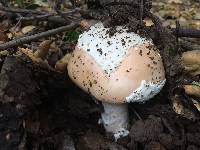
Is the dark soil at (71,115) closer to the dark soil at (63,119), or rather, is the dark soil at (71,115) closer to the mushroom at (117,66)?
the dark soil at (63,119)

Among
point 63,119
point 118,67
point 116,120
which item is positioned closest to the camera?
point 118,67

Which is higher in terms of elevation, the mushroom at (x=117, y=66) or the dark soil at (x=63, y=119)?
the mushroom at (x=117, y=66)

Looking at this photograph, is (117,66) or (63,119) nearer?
(117,66)

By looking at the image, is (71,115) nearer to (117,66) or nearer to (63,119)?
(63,119)

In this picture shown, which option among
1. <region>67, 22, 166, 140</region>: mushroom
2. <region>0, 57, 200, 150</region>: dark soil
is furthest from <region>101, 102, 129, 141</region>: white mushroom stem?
<region>67, 22, 166, 140</region>: mushroom

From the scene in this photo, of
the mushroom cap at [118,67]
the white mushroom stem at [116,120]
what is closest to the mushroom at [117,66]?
the mushroom cap at [118,67]

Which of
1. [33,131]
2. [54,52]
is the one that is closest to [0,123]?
[33,131]

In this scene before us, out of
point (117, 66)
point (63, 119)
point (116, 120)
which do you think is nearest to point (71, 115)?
point (63, 119)

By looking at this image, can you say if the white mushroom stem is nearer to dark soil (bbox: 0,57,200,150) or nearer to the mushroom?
dark soil (bbox: 0,57,200,150)
